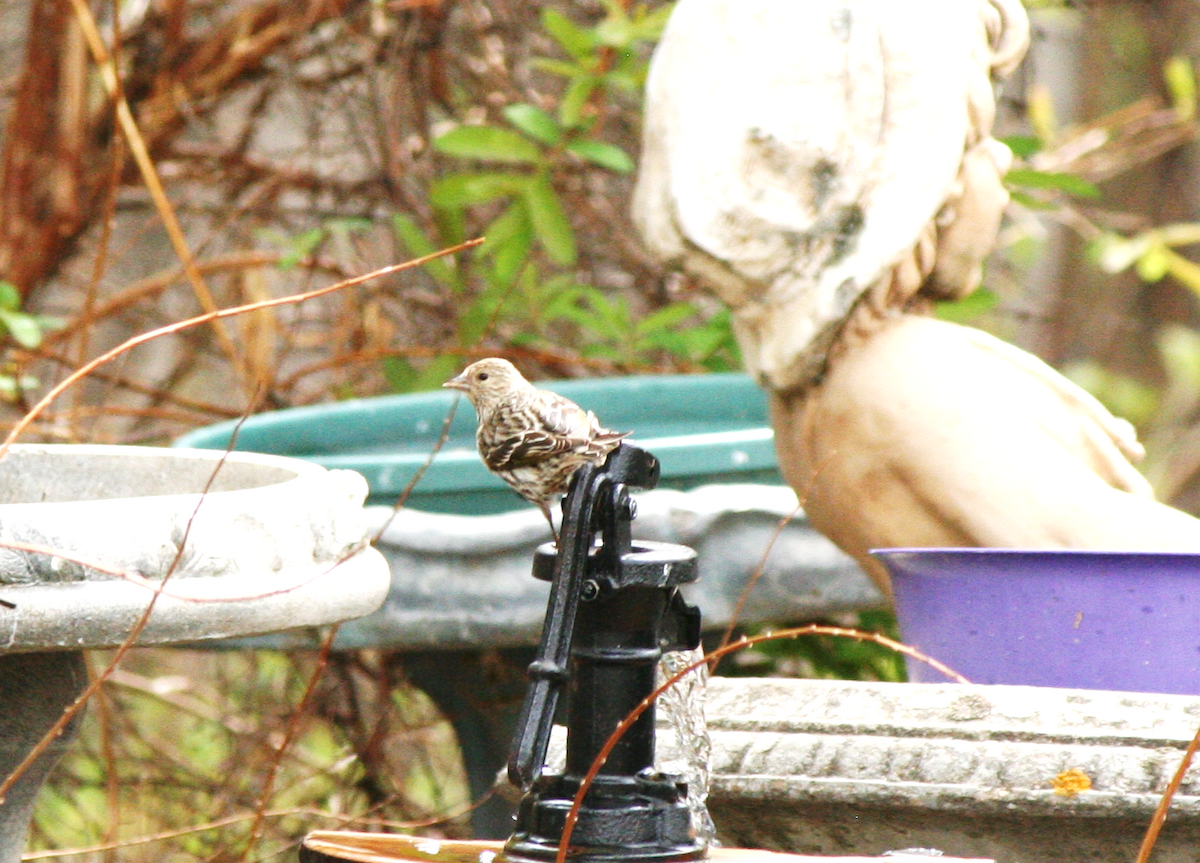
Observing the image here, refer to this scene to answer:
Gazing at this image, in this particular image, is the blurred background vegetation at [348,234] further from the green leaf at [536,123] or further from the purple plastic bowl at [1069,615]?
the purple plastic bowl at [1069,615]

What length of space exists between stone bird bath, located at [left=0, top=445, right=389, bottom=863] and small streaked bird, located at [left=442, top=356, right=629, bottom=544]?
0.41 feet

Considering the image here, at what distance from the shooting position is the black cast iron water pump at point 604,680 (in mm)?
833

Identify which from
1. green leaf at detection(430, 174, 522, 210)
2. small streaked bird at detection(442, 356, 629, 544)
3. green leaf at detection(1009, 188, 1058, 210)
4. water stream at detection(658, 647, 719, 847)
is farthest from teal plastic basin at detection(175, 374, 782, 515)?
water stream at detection(658, 647, 719, 847)

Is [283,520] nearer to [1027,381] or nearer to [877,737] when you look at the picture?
[877,737]

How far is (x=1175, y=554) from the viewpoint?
1074 mm

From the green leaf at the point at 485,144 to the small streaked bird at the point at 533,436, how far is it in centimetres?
154

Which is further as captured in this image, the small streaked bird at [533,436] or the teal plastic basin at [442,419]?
the teal plastic basin at [442,419]

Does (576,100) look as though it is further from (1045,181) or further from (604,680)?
(604,680)

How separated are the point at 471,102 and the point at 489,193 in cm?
89

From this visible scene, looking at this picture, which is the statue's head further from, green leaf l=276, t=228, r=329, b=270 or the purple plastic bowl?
green leaf l=276, t=228, r=329, b=270

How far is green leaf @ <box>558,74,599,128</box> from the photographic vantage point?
9.14 feet

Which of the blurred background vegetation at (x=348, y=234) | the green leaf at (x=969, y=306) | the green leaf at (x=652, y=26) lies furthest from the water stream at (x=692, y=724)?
the green leaf at (x=652, y=26)

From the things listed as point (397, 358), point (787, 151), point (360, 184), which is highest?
point (787, 151)

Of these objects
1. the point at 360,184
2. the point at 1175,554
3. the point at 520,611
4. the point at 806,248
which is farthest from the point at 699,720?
the point at 360,184
